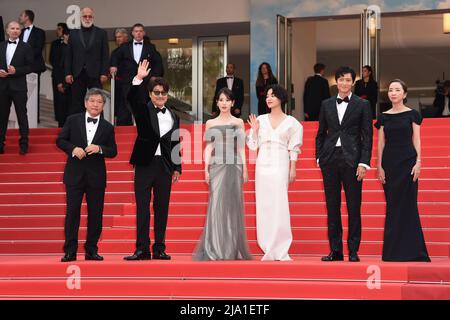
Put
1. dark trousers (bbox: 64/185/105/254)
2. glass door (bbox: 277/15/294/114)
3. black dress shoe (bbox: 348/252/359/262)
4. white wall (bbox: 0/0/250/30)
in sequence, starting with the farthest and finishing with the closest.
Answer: white wall (bbox: 0/0/250/30), glass door (bbox: 277/15/294/114), dark trousers (bbox: 64/185/105/254), black dress shoe (bbox: 348/252/359/262)

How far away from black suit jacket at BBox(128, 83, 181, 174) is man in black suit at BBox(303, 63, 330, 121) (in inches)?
304

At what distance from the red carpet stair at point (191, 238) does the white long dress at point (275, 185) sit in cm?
35

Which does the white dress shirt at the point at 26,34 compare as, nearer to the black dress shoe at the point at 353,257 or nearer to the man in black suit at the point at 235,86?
the man in black suit at the point at 235,86

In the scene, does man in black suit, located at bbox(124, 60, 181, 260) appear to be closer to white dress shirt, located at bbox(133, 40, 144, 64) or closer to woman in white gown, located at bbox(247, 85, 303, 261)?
woman in white gown, located at bbox(247, 85, 303, 261)

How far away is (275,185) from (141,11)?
37.5ft

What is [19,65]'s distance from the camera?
12.8 meters

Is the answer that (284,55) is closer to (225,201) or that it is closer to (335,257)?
(225,201)

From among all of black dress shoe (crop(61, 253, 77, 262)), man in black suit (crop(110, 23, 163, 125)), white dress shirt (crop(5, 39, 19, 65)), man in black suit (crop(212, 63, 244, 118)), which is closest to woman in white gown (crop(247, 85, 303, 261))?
black dress shoe (crop(61, 253, 77, 262))

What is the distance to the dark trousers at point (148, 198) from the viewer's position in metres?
8.71

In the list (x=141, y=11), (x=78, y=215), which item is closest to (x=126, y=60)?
(x=78, y=215)

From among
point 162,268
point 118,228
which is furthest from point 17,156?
point 162,268

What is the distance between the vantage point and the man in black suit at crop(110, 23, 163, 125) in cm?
1342

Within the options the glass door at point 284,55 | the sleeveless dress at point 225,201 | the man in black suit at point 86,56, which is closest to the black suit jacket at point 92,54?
the man in black suit at point 86,56

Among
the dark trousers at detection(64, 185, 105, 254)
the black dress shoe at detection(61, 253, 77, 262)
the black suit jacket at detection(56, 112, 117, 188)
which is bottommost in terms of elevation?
the black dress shoe at detection(61, 253, 77, 262)
